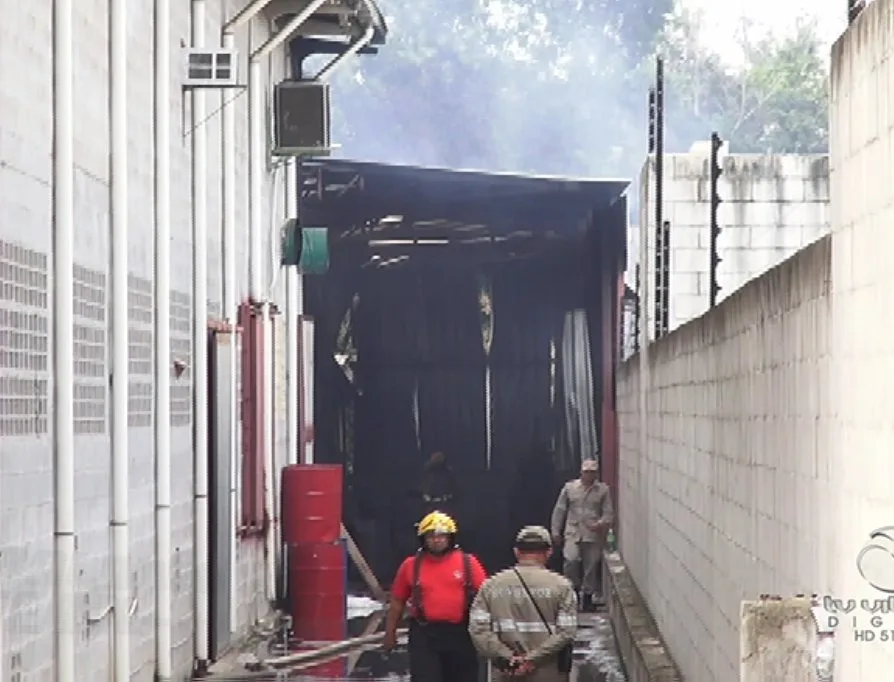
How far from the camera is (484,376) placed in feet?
82.4

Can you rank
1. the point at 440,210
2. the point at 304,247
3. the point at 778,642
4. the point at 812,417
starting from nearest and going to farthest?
the point at 778,642, the point at 812,417, the point at 304,247, the point at 440,210

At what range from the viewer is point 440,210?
22.4 meters

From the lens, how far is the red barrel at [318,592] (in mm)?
17812

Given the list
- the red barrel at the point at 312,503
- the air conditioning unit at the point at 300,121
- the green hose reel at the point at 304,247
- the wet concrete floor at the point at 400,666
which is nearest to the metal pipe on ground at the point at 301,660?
the wet concrete floor at the point at 400,666

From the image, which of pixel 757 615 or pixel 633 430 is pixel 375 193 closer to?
pixel 633 430

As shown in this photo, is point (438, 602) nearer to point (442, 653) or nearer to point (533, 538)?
point (442, 653)

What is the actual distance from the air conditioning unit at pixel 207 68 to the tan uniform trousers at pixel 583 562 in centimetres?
779

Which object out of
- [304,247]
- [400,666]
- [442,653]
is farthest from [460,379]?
[442,653]

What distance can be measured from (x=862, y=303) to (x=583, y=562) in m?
15.2

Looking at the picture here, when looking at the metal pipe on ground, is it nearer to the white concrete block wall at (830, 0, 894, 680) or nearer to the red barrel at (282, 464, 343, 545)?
the red barrel at (282, 464, 343, 545)

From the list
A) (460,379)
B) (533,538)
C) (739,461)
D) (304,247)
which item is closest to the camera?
(739,461)

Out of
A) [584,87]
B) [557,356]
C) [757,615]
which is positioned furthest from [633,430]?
[584,87]

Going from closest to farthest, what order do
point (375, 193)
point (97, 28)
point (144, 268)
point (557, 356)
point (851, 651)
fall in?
point (851, 651), point (97, 28), point (144, 268), point (375, 193), point (557, 356)

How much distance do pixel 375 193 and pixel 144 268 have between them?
30.4 ft
